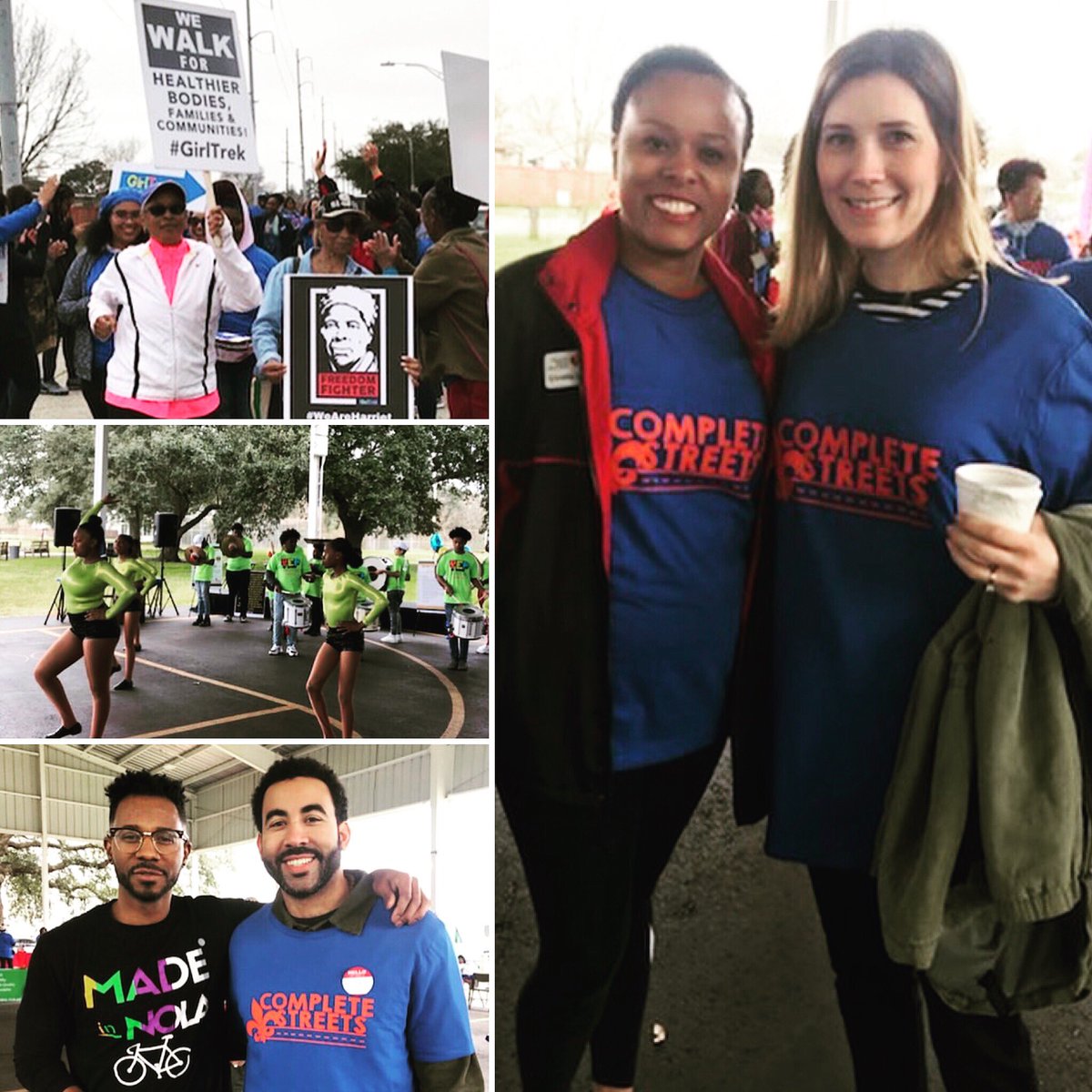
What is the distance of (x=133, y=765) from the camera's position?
214 cm

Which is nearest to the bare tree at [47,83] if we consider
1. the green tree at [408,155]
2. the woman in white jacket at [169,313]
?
the woman in white jacket at [169,313]

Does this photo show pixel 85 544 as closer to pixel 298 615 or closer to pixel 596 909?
pixel 298 615

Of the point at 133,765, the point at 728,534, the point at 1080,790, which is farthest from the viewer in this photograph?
the point at 133,765

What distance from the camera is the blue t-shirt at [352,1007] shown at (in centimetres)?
213

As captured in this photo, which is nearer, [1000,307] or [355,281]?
[1000,307]

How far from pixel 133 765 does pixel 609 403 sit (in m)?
1.07

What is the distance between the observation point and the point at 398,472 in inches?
81.7

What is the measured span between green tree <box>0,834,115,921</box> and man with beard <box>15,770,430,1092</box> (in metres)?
0.03

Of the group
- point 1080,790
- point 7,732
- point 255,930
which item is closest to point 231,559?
point 7,732

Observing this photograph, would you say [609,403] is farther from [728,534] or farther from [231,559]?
[231,559]

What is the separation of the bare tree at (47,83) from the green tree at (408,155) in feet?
1.43

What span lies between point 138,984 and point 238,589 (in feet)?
2.47

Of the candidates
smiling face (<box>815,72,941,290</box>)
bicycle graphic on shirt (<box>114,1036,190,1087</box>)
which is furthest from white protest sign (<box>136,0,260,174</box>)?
bicycle graphic on shirt (<box>114,1036,190,1087</box>)

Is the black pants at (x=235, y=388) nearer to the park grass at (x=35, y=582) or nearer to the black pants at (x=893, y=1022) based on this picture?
the park grass at (x=35, y=582)
